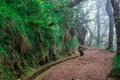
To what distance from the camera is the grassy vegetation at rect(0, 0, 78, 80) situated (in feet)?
19.2

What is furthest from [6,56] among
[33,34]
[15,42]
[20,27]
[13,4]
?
[13,4]

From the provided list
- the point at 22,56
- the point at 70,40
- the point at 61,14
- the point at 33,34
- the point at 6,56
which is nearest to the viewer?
the point at 6,56

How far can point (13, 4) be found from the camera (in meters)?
A: 7.63

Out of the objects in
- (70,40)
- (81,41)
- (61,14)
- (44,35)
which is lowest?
(81,41)

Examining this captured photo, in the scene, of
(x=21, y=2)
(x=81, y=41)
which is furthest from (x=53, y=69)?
(x=81, y=41)

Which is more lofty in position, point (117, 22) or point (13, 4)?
point (13, 4)

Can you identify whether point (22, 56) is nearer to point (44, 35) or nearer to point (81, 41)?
point (44, 35)

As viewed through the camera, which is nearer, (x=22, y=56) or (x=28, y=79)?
(x=28, y=79)

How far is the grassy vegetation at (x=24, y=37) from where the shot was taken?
5.86 meters

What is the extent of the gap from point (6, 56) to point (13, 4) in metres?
2.66

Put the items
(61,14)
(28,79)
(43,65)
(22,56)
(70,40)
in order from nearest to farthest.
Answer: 1. (28,79)
2. (22,56)
3. (43,65)
4. (61,14)
5. (70,40)

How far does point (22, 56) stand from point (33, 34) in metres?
1.19

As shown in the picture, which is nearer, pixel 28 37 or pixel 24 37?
pixel 24 37

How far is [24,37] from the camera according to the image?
262 inches
